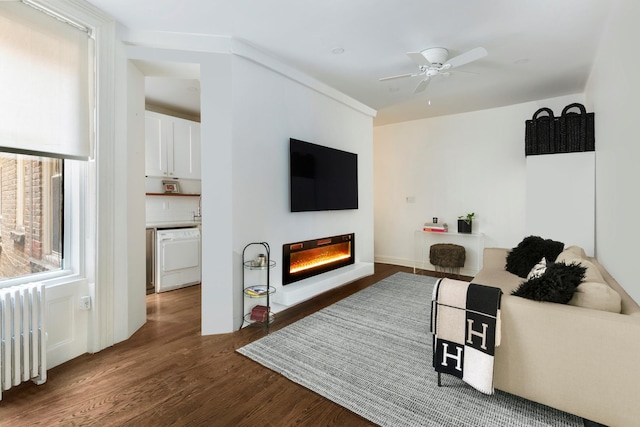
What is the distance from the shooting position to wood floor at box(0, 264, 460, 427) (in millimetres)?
1745

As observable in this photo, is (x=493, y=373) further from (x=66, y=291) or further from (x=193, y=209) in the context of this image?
(x=193, y=209)

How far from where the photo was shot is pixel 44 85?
2.21 metres

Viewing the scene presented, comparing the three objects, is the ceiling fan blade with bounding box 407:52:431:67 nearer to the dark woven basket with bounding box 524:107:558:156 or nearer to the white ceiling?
the white ceiling

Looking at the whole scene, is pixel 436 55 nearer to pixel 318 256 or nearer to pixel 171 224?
pixel 318 256

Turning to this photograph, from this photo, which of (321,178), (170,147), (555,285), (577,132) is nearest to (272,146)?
(321,178)

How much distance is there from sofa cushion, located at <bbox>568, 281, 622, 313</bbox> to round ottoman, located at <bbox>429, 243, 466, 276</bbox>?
3.34 m

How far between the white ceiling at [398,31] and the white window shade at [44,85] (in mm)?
447

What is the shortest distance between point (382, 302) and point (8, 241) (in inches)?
138

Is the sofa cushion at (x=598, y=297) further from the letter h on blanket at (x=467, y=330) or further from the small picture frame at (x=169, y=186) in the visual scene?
the small picture frame at (x=169, y=186)

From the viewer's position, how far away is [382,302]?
3.72m

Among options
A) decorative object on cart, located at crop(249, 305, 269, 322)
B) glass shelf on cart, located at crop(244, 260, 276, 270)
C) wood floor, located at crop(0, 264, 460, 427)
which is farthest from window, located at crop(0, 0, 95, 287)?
decorative object on cart, located at crop(249, 305, 269, 322)

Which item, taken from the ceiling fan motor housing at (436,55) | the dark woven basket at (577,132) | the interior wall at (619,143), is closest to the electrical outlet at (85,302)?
the ceiling fan motor housing at (436,55)

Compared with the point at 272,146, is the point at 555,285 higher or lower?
lower

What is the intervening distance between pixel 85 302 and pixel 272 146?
222cm
